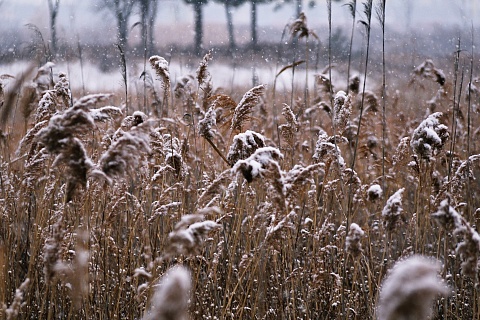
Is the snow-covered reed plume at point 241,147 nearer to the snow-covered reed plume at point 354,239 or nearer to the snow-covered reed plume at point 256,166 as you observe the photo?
the snow-covered reed plume at point 256,166

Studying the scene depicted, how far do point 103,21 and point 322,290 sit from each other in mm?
16958

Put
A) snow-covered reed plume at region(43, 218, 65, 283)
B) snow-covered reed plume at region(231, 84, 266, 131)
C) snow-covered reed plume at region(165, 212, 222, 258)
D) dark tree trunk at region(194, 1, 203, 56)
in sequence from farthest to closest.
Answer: dark tree trunk at region(194, 1, 203, 56)
snow-covered reed plume at region(231, 84, 266, 131)
snow-covered reed plume at region(43, 218, 65, 283)
snow-covered reed plume at region(165, 212, 222, 258)

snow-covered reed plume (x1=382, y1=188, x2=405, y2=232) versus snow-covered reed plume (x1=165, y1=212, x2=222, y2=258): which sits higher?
snow-covered reed plume (x1=165, y1=212, x2=222, y2=258)

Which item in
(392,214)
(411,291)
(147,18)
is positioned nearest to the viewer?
(411,291)

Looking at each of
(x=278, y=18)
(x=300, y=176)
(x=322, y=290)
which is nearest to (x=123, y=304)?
(x=322, y=290)

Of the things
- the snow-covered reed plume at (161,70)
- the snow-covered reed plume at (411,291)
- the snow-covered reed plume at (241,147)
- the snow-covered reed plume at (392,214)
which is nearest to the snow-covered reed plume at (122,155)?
the snow-covered reed plume at (241,147)

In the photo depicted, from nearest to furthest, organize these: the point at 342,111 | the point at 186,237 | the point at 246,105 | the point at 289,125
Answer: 1. the point at 186,237
2. the point at 246,105
3. the point at 342,111
4. the point at 289,125

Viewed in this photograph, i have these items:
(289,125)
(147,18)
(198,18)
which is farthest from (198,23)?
(289,125)

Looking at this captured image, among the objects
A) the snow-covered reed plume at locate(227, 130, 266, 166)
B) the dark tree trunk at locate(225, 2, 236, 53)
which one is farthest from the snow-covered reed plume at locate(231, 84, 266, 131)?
the dark tree trunk at locate(225, 2, 236, 53)

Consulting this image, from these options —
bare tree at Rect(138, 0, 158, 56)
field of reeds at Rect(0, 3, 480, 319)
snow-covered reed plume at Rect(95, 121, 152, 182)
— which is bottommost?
field of reeds at Rect(0, 3, 480, 319)

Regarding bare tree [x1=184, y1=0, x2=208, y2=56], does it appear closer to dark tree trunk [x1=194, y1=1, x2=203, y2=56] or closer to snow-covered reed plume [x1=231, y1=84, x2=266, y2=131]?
dark tree trunk [x1=194, y1=1, x2=203, y2=56]

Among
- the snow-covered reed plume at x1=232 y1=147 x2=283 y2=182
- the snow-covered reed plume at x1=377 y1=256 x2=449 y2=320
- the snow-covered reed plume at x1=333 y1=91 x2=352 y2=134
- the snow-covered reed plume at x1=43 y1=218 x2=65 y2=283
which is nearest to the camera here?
the snow-covered reed plume at x1=377 y1=256 x2=449 y2=320

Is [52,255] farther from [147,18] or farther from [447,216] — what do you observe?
[147,18]

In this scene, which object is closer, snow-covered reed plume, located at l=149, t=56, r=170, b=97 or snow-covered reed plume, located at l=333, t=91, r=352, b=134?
snow-covered reed plume, located at l=149, t=56, r=170, b=97
